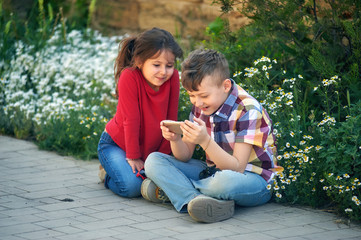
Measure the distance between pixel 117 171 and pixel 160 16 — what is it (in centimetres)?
458

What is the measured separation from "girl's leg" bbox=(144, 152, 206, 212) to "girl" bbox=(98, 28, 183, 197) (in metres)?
0.25

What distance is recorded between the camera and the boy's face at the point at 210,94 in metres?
3.50

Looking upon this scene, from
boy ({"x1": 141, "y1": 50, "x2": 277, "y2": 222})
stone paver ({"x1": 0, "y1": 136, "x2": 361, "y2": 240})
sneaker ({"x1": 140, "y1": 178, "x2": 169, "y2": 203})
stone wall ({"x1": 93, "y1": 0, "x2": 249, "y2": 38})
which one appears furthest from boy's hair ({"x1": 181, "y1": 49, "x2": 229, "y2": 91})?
stone wall ({"x1": 93, "y1": 0, "x2": 249, "y2": 38})

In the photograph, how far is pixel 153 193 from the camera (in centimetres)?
381

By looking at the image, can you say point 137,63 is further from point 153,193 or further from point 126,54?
point 153,193

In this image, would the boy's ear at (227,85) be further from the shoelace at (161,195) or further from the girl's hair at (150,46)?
the shoelace at (161,195)

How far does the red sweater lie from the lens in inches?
154

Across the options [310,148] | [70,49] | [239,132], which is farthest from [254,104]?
[70,49]

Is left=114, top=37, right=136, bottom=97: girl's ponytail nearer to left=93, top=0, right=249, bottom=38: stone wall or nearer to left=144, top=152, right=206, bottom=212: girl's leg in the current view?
left=144, top=152, right=206, bottom=212: girl's leg

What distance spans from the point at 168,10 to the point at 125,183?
463 centimetres

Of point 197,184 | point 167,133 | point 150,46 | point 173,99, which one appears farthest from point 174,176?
point 150,46

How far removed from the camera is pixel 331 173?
3.41m

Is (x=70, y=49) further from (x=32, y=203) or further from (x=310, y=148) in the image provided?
(x=310, y=148)

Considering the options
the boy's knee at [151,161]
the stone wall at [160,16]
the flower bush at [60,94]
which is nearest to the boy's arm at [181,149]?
the boy's knee at [151,161]
